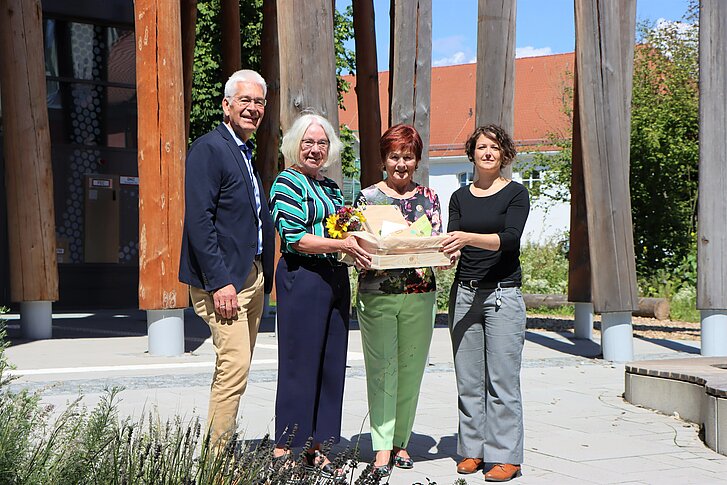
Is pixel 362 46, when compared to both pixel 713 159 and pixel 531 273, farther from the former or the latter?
pixel 531 273

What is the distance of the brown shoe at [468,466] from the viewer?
6025mm

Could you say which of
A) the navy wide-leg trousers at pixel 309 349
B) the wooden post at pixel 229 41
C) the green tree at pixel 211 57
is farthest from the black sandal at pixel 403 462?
the green tree at pixel 211 57

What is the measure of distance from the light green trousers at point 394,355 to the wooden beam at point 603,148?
528 cm

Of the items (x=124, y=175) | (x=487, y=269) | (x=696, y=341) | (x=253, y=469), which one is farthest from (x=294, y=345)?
(x=124, y=175)

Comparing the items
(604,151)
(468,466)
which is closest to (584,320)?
(604,151)

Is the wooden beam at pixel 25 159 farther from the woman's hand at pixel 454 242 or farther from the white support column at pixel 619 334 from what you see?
the woman's hand at pixel 454 242

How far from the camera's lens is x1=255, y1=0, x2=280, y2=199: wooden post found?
16297 millimetres

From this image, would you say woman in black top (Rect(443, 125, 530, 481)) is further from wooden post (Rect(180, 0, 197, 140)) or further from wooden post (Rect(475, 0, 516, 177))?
wooden post (Rect(180, 0, 197, 140))

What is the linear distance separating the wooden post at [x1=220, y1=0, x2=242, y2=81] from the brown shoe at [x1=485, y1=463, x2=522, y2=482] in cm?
1139

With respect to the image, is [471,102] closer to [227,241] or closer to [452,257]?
[452,257]

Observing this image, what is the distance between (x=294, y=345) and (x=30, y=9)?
311 inches

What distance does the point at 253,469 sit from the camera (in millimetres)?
4086

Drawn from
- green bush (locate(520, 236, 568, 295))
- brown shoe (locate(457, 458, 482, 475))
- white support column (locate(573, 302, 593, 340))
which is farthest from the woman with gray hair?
green bush (locate(520, 236, 568, 295))

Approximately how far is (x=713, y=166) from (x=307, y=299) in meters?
7.33
